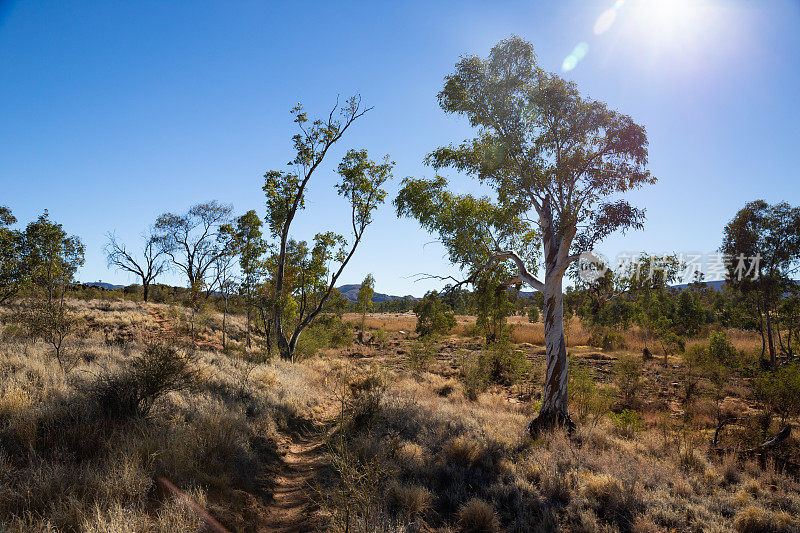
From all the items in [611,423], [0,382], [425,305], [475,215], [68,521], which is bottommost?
[611,423]

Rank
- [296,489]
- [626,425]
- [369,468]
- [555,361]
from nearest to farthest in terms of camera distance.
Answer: [369,468]
[296,489]
[555,361]
[626,425]

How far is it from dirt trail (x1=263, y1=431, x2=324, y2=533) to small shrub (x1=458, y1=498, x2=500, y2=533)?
2106 mm

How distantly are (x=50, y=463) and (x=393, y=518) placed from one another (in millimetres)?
4668

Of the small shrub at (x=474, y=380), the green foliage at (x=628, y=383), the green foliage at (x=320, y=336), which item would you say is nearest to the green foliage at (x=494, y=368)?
the small shrub at (x=474, y=380)

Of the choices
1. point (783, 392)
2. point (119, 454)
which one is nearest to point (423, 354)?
point (783, 392)

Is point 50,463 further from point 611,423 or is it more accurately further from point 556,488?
point 611,423

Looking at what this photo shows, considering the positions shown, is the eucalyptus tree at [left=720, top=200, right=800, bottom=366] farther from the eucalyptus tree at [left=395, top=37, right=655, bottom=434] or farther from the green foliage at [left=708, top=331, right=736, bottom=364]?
the eucalyptus tree at [left=395, top=37, right=655, bottom=434]

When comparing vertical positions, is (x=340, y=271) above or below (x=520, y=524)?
above

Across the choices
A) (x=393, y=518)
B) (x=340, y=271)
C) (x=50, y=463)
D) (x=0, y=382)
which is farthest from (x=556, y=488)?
(x=340, y=271)

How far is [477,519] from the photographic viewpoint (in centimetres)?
497

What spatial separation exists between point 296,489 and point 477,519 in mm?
3098

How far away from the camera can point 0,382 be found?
21.5ft

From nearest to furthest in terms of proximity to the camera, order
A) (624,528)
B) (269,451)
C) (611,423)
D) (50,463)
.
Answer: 1. (50,463)
2. (624,528)
3. (269,451)
4. (611,423)

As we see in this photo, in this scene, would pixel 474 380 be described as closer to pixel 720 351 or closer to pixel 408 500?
pixel 408 500
